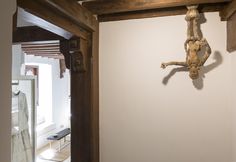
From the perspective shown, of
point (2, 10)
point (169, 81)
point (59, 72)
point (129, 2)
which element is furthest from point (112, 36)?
point (59, 72)

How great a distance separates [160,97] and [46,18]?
2.87 ft

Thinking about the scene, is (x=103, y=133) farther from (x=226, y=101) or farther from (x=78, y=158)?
(x=226, y=101)

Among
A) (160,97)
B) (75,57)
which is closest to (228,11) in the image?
(160,97)

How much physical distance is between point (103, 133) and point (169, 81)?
599 mm

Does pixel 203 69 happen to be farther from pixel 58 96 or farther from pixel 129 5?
pixel 58 96

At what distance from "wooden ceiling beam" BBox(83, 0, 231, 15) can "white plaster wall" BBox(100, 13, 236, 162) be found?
0.51 feet

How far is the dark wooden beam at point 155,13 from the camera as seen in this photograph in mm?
1433

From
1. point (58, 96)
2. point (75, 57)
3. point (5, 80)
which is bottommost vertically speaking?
point (58, 96)

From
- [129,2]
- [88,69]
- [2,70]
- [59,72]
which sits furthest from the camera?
[59,72]

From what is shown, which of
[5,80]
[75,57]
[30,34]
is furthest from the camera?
[30,34]

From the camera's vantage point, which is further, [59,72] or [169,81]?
[59,72]

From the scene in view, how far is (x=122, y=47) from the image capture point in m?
1.59

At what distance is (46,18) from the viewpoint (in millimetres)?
1069

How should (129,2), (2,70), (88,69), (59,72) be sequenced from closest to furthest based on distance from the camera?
(2,70) → (129,2) → (88,69) → (59,72)
